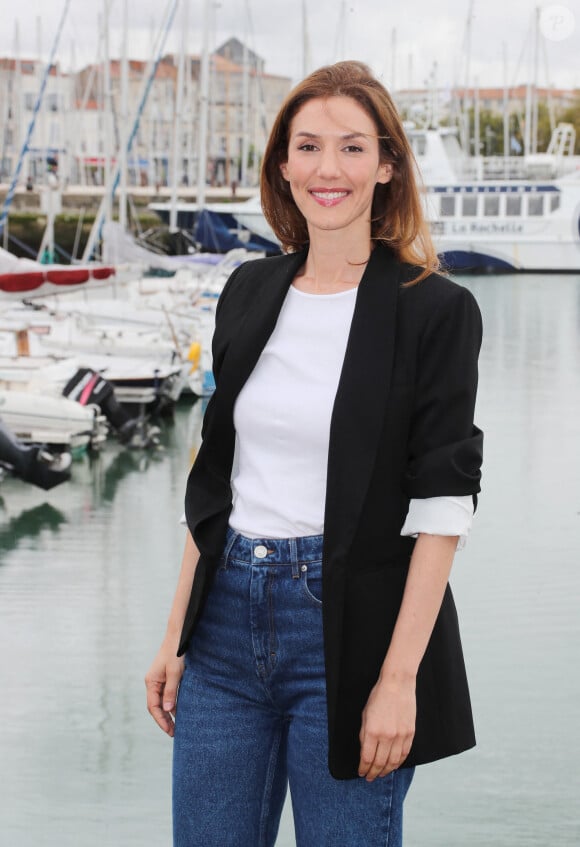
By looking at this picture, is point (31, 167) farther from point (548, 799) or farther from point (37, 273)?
point (548, 799)

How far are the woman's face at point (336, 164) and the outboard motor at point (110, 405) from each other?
8.48m

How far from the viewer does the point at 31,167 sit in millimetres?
54969

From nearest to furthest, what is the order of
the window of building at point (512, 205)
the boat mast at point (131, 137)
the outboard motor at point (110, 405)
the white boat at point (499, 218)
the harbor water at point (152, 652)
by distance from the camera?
the harbor water at point (152, 652)
the outboard motor at point (110, 405)
the boat mast at point (131, 137)
the white boat at point (499, 218)
the window of building at point (512, 205)

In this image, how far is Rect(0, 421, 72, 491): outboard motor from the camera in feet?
28.0

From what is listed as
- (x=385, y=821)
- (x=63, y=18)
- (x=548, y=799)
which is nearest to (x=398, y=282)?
(x=385, y=821)

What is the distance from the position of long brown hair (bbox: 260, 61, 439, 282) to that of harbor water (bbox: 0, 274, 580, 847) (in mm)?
2030

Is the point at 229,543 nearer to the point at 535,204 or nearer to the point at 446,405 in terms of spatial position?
the point at 446,405

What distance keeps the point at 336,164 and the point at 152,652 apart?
3778mm

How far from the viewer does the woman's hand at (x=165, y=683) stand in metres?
1.74

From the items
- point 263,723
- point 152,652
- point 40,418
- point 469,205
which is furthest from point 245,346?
point 469,205

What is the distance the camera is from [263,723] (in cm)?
163

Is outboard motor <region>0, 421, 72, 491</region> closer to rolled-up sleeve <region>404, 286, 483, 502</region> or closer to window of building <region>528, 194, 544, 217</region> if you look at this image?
rolled-up sleeve <region>404, 286, 483, 502</region>

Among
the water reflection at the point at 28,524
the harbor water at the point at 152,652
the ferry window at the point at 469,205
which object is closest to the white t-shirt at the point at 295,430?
the harbor water at the point at 152,652

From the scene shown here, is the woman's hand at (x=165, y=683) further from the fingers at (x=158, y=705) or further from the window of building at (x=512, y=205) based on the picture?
the window of building at (x=512, y=205)
